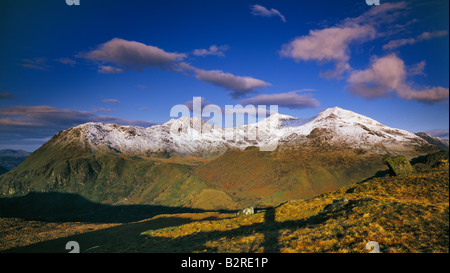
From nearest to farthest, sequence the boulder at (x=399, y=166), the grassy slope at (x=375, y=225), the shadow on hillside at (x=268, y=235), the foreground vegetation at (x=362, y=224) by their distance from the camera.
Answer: the grassy slope at (x=375, y=225) → the foreground vegetation at (x=362, y=224) → the shadow on hillside at (x=268, y=235) → the boulder at (x=399, y=166)

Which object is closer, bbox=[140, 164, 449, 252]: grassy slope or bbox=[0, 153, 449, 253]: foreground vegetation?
bbox=[140, 164, 449, 252]: grassy slope

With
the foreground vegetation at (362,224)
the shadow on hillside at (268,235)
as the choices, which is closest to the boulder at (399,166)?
the foreground vegetation at (362,224)

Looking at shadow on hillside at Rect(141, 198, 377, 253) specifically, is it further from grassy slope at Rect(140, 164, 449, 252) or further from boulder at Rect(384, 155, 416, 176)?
boulder at Rect(384, 155, 416, 176)

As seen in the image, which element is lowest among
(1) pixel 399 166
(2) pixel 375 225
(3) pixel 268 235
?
(3) pixel 268 235

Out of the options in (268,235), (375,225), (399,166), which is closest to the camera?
(375,225)

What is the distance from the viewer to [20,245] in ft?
138

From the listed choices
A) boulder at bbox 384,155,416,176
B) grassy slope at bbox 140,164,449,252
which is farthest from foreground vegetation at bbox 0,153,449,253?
boulder at bbox 384,155,416,176

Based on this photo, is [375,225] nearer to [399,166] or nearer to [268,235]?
[268,235]

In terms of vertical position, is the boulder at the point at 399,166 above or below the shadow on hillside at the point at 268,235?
above

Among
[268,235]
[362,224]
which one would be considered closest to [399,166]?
[362,224]

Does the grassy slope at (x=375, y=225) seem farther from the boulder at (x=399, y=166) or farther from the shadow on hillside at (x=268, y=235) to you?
the boulder at (x=399, y=166)
